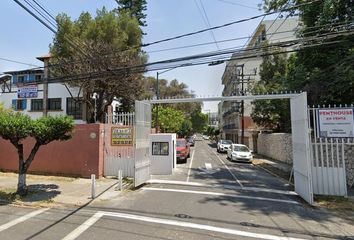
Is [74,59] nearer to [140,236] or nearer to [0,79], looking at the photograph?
[0,79]

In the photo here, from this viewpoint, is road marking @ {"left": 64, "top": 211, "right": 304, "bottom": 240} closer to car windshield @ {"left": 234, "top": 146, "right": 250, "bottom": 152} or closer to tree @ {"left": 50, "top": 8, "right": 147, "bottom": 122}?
tree @ {"left": 50, "top": 8, "right": 147, "bottom": 122}

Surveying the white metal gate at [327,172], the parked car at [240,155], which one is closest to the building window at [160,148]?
the white metal gate at [327,172]

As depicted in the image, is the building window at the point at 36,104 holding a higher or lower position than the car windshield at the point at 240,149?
higher

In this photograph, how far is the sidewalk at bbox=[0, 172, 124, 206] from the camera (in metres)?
10.4

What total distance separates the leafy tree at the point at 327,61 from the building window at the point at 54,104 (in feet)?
81.1

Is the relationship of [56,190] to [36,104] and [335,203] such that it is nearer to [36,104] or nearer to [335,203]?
[335,203]

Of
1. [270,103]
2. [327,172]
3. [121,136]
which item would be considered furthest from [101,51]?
[327,172]

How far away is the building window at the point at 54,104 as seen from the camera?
106 ft

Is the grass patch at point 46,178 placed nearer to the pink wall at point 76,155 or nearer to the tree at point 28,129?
the pink wall at point 76,155

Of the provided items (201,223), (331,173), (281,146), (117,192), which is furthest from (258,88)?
(201,223)

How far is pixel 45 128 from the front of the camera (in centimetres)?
1087

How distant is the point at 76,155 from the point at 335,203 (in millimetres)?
11994

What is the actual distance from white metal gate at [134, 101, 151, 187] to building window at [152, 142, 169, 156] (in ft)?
10.8

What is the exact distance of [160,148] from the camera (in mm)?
17641
